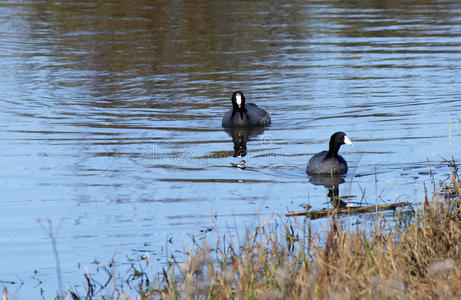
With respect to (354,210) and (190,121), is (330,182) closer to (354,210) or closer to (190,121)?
(354,210)

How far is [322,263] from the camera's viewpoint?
6012 mm

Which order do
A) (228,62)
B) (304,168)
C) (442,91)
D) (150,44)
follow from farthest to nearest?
(150,44), (228,62), (442,91), (304,168)

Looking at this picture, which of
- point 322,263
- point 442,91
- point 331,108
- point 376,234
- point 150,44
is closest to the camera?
point 322,263

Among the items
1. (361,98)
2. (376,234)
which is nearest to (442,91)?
(361,98)

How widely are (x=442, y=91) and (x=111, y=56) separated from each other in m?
10.6

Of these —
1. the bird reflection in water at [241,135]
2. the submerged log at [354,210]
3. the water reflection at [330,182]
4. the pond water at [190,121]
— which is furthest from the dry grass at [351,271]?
the bird reflection in water at [241,135]

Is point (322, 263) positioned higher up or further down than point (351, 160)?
further down

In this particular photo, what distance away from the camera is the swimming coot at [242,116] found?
15.7 m

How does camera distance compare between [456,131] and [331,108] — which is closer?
[456,131]

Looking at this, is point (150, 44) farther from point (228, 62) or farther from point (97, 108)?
point (97, 108)

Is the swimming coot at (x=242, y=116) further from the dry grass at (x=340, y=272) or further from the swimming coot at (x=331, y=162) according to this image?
the dry grass at (x=340, y=272)

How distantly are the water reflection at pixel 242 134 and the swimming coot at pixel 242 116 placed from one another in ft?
0.27

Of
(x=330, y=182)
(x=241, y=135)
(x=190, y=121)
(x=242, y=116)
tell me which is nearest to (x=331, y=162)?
(x=330, y=182)

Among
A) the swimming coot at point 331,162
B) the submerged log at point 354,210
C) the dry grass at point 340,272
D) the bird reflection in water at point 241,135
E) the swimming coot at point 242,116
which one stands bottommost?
the dry grass at point 340,272
